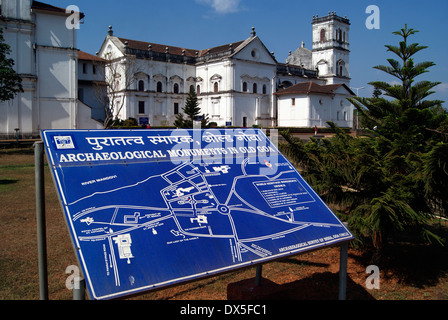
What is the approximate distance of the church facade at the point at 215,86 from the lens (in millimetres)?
45906

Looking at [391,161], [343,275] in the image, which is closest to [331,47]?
[391,161]

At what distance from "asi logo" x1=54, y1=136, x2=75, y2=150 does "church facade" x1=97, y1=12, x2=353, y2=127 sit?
41.7 metres

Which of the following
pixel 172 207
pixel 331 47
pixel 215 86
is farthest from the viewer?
pixel 331 47

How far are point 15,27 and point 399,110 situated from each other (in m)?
30.5

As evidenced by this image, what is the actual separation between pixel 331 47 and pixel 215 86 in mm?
21051

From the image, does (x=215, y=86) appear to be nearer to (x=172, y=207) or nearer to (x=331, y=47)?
(x=331, y=47)

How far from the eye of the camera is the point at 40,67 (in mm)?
30219

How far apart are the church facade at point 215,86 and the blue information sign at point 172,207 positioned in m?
41.3

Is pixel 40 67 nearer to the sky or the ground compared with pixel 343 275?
nearer to the sky

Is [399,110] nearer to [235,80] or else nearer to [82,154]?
[82,154]

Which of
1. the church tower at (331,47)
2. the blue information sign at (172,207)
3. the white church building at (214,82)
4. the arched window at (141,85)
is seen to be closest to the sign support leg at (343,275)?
the blue information sign at (172,207)

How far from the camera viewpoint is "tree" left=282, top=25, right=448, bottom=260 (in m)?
4.75

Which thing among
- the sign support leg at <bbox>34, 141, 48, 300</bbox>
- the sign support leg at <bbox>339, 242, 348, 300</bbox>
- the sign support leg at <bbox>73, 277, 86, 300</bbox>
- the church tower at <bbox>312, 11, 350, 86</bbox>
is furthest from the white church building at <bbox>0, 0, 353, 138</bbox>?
the sign support leg at <bbox>73, 277, 86, 300</bbox>
